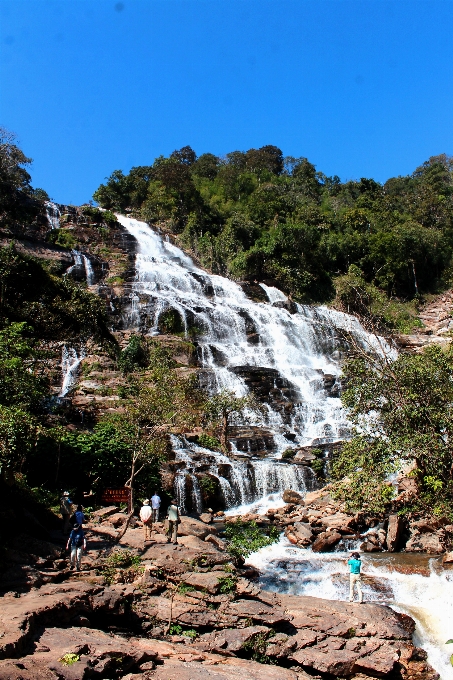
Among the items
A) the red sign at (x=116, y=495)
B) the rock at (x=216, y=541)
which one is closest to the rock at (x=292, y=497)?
the rock at (x=216, y=541)

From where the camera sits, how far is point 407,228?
46.2 m

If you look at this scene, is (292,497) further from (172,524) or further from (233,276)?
(233,276)

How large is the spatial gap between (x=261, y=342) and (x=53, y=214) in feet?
78.3

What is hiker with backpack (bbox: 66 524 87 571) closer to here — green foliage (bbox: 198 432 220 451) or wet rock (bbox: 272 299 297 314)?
green foliage (bbox: 198 432 220 451)

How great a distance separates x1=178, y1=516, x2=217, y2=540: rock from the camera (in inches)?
486

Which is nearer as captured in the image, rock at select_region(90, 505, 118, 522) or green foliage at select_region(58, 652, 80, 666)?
green foliage at select_region(58, 652, 80, 666)

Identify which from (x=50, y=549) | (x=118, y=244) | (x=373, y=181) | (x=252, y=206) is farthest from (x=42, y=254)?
(x=373, y=181)

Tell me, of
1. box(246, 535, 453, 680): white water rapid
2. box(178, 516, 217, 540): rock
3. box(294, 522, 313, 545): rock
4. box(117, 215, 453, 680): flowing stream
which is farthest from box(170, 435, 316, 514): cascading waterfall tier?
box(246, 535, 453, 680): white water rapid

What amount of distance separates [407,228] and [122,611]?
1792 inches

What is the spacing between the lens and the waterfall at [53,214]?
41.8 meters

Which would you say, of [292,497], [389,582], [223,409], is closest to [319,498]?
[292,497]

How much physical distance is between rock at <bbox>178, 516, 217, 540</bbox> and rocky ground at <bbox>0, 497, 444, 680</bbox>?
1.99 meters

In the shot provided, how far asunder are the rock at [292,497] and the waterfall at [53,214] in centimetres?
3337

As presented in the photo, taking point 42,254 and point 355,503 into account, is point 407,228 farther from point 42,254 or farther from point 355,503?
point 355,503
